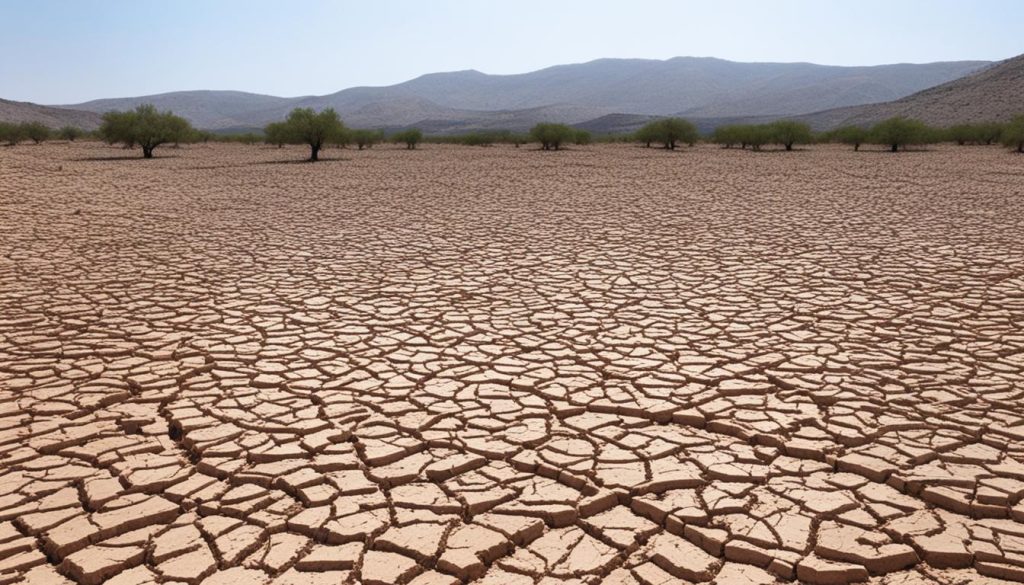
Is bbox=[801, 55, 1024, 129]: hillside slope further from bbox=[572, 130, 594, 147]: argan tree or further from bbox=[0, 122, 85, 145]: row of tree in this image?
bbox=[0, 122, 85, 145]: row of tree

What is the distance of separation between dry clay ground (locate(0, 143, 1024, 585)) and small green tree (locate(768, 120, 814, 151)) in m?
21.5

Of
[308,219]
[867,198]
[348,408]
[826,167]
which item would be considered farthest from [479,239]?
[826,167]

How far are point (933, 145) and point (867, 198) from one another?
20.1 meters

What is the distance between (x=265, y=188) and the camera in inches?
523

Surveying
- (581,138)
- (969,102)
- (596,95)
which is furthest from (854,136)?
(596,95)

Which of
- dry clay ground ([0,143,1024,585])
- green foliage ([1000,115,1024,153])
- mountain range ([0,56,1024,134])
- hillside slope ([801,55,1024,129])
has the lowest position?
dry clay ground ([0,143,1024,585])

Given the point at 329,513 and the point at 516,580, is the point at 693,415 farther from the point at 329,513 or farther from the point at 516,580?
the point at 329,513

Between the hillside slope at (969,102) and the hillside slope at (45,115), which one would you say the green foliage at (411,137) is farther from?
the hillside slope at (45,115)

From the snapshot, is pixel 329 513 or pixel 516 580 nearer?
pixel 516 580

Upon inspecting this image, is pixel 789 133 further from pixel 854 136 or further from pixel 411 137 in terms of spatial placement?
pixel 411 137

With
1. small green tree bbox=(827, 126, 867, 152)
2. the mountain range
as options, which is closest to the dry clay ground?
small green tree bbox=(827, 126, 867, 152)

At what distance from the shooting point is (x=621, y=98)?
13600 cm

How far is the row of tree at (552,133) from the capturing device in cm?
2278

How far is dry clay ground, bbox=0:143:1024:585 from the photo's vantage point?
85.6 inches
